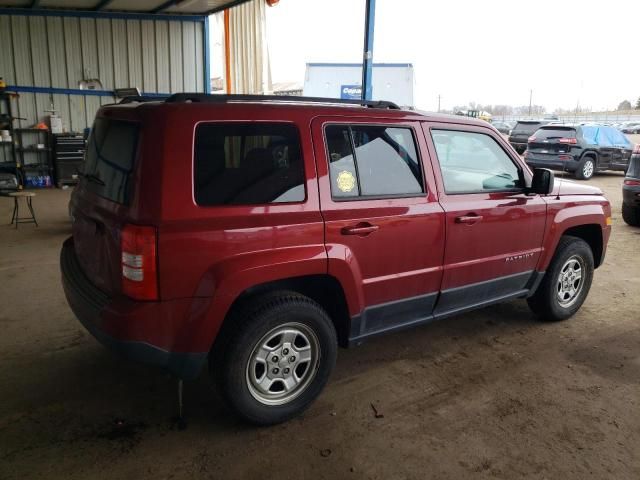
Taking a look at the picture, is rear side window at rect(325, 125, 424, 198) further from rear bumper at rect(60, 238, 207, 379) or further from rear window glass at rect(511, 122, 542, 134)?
rear window glass at rect(511, 122, 542, 134)

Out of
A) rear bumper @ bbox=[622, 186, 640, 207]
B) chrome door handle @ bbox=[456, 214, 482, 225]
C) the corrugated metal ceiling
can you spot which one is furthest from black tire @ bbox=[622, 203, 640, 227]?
the corrugated metal ceiling

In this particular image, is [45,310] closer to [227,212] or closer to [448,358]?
[227,212]

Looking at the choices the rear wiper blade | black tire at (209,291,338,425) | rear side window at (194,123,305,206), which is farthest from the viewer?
the rear wiper blade

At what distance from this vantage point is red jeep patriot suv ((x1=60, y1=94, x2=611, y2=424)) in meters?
2.58

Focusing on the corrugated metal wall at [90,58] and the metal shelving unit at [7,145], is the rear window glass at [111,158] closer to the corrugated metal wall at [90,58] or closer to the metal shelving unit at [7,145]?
the metal shelving unit at [7,145]

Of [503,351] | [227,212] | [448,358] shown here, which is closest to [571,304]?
[503,351]

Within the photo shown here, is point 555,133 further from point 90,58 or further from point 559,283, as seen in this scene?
point 90,58

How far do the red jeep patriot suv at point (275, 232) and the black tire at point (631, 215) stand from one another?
6.07 meters

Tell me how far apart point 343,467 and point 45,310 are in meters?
3.29

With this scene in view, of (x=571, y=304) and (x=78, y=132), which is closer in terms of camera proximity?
(x=571, y=304)

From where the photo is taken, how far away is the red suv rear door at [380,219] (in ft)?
10.0

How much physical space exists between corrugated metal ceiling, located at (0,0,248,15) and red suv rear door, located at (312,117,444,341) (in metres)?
10.0

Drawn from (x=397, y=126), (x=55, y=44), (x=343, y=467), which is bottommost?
(x=343, y=467)

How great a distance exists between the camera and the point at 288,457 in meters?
2.77
